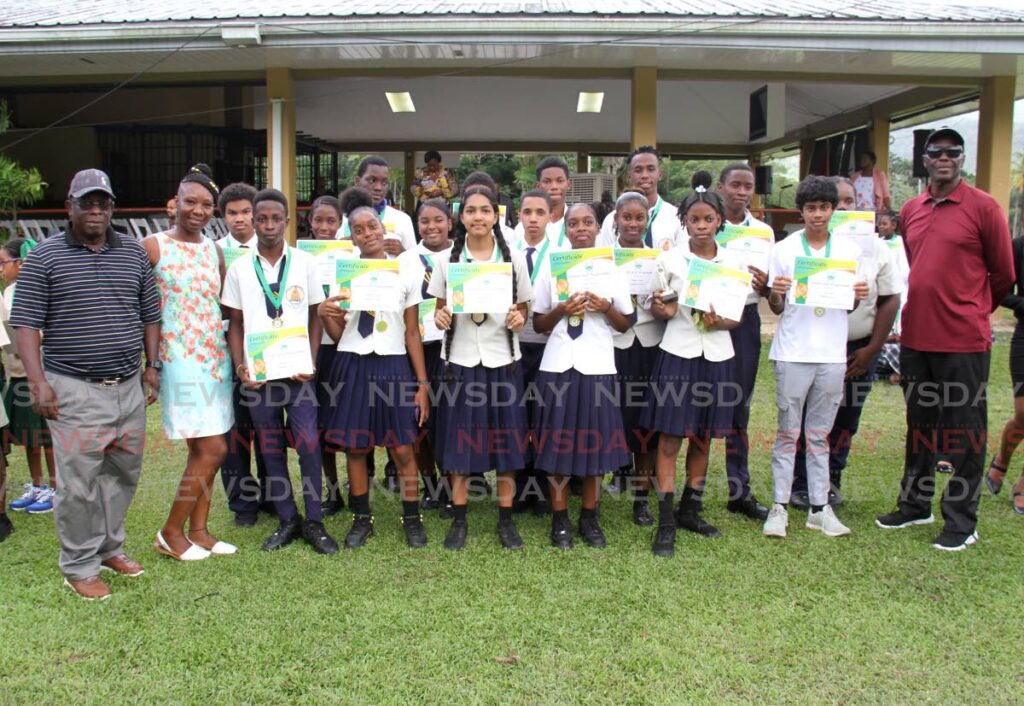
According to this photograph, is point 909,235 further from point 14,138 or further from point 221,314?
point 14,138

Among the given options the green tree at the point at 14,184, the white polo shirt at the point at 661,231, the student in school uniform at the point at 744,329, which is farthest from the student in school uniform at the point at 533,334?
the green tree at the point at 14,184

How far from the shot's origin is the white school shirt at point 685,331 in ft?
14.2

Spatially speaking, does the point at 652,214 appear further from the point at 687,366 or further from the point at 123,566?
the point at 123,566

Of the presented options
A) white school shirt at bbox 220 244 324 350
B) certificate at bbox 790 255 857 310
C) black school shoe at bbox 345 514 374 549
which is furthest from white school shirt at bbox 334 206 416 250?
certificate at bbox 790 255 857 310

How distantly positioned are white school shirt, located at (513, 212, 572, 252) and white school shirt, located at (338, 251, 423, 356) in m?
0.75

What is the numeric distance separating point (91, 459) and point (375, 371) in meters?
1.38

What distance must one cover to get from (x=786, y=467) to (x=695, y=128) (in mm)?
13642

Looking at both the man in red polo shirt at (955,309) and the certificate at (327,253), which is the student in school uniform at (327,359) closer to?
the certificate at (327,253)

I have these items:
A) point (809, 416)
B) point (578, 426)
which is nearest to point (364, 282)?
point (578, 426)

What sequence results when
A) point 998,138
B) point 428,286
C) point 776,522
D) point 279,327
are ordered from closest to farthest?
point 279,327 < point 428,286 < point 776,522 < point 998,138

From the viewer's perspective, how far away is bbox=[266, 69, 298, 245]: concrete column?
422 inches

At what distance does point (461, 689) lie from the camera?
3.01 m

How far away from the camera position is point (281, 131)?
1087cm

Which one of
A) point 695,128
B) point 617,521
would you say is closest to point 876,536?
point 617,521
